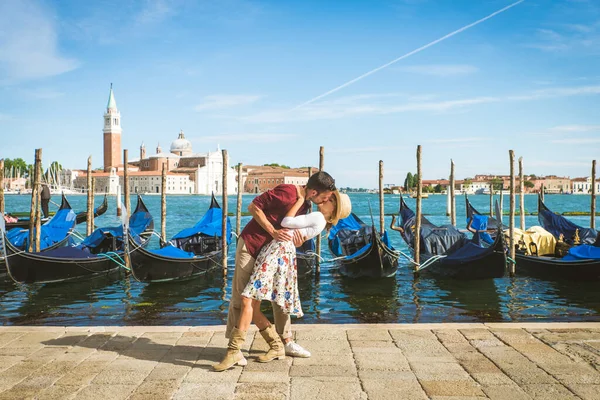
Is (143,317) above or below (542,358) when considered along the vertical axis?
below

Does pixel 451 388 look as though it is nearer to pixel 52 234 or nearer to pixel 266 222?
pixel 266 222

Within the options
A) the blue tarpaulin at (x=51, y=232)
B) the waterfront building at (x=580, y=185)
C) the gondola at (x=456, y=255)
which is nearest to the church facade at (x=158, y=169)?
the waterfront building at (x=580, y=185)

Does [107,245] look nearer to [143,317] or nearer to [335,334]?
[143,317]

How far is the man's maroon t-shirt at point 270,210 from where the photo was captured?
2.49 metres

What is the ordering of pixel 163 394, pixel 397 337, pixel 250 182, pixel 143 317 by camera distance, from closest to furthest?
pixel 163 394, pixel 397 337, pixel 143 317, pixel 250 182

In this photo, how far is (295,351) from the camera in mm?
2695

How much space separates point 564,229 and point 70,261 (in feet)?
25.7

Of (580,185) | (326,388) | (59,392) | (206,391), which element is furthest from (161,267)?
(580,185)

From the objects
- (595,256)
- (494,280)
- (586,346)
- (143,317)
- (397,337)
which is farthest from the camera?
(494,280)

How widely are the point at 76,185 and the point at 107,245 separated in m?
78.8

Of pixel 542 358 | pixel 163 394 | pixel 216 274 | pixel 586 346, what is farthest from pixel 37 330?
pixel 216 274

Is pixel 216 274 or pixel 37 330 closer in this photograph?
pixel 37 330

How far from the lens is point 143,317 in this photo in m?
5.42

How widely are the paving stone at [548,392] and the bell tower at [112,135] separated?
262 ft
